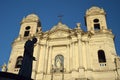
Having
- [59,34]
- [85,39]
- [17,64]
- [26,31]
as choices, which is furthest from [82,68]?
[26,31]

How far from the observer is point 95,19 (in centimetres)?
2253

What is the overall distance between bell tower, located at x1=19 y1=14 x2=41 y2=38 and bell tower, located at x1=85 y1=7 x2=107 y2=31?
5593 millimetres

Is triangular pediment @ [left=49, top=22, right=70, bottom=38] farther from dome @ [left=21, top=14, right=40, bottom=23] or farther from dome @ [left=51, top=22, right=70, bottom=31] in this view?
dome @ [left=21, top=14, right=40, bottom=23]

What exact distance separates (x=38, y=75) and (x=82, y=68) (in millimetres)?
3902

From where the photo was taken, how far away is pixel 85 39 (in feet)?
64.5

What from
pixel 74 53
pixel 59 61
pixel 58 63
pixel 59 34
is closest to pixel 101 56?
pixel 74 53

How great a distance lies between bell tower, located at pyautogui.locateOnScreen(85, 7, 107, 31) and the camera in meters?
21.7

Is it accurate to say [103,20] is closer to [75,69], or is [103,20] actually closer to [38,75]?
[75,69]

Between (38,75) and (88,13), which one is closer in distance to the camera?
(38,75)

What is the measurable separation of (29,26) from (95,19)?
A: 7.64 metres

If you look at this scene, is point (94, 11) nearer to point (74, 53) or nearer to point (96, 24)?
point (96, 24)

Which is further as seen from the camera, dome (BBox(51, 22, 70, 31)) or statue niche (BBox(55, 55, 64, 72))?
dome (BBox(51, 22, 70, 31))

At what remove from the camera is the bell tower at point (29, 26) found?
23109 mm

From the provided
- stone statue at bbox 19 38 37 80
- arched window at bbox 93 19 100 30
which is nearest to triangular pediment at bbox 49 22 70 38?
arched window at bbox 93 19 100 30
